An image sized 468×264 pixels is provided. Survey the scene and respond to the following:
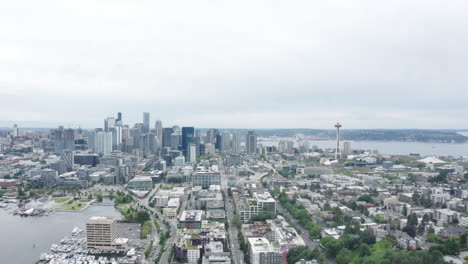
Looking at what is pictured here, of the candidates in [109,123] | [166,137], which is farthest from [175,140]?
[109,123]

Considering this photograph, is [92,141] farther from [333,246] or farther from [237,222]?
[333,246]

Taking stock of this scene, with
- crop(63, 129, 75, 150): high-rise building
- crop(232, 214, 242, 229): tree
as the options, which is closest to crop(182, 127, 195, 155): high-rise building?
crop(63, 129, 75, 150): high-rise building

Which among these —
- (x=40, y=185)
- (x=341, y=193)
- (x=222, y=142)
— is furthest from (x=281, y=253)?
(x=222, y=142)

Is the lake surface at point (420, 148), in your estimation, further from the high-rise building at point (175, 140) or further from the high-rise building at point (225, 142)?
the high-rise building at point (175, 140)

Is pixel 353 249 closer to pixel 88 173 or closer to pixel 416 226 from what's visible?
pixel 416 226

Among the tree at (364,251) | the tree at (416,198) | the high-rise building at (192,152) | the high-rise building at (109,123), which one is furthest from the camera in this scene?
the high-rise building at (109,123)

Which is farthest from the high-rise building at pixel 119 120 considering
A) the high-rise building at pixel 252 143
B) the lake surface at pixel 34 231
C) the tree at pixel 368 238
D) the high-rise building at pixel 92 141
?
the tree at pixel 368 238
